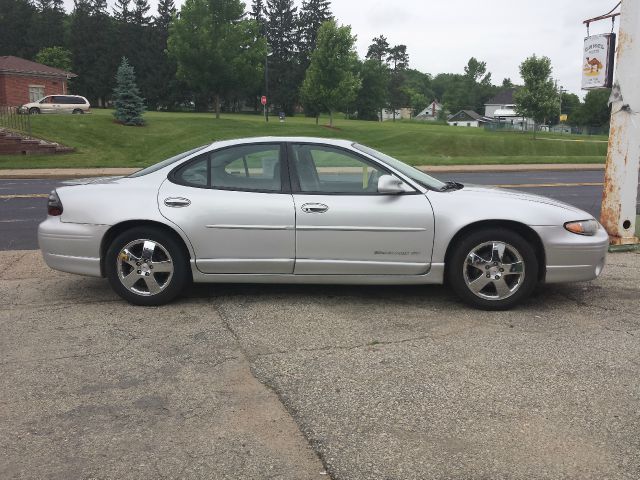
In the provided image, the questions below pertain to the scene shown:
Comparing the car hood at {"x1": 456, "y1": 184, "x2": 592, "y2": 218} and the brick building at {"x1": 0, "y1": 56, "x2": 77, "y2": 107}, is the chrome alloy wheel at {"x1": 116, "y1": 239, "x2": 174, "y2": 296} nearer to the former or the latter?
the car hood at {"x1": 456, "y1": 184, "x2": 592, "y2": 218}

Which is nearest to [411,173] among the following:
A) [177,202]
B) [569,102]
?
[177,202]

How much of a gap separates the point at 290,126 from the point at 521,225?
4063 centimetres

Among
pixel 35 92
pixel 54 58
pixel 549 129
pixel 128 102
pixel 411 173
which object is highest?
pixel 54 58

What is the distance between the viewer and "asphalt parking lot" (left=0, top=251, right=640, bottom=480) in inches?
114

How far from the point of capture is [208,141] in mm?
35969

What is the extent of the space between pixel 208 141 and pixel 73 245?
31.5 meters

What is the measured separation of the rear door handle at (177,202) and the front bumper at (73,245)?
1.80ft

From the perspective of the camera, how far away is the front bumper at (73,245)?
525 centimetres

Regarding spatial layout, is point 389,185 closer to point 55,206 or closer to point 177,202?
point 177,202

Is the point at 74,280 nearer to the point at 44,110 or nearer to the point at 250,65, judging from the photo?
the point at 44,110

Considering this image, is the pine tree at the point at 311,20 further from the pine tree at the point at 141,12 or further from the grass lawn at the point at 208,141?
the grass lawn at the point at 208,141

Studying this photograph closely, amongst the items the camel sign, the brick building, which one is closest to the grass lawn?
the brick building

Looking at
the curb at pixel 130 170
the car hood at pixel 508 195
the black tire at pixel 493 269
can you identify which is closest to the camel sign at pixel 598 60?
the car hood at pixel 508 195

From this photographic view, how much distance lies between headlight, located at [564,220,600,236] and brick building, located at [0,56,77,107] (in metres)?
49.2
